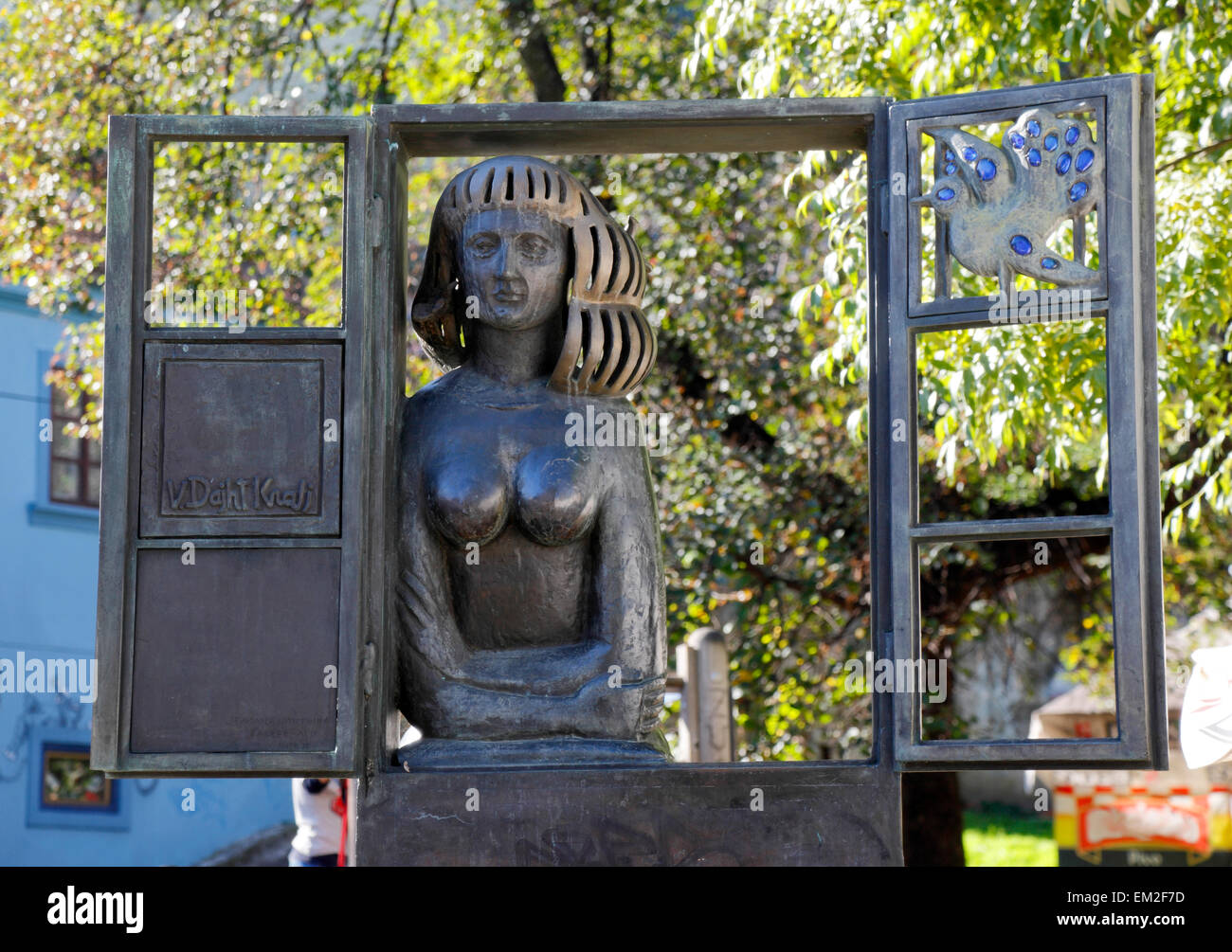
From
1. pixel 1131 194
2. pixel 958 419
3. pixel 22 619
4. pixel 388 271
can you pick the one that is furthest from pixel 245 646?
pixel 22 619

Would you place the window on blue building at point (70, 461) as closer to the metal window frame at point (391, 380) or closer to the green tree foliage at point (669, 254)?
the green tree foliage at point (669, 254)

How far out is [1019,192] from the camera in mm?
4344

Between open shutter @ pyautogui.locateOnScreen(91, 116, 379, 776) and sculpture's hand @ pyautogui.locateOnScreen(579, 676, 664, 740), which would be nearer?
open shutter @ pyautogui.locateOnScreen(91, 116, 379, 776)

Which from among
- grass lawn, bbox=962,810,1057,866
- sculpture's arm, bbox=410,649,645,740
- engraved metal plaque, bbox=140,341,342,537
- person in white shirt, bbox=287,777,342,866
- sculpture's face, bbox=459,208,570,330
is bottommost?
grass lawn, bbox=962,810,1057,866

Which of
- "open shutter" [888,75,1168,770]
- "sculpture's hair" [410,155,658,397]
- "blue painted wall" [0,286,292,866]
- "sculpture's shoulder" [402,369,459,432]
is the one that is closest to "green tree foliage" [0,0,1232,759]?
"blue painted wall" [0,286,292,866]

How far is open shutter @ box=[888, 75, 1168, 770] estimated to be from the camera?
4.12 meters

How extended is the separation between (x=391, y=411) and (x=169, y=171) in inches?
265

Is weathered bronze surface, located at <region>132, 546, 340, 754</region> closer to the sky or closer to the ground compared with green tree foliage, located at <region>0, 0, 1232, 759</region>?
closer to the ground

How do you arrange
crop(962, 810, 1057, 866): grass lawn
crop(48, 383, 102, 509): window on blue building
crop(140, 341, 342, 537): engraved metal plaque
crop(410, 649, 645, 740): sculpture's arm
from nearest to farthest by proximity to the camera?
crop(140, 341, 342, 537): engraved metal plaque
crop(410, 649, 645, 740): sculpture's arm
crop(48, 383, 102, 509): window on blue building
crop(962, 810, 1057, 866): grass lawn

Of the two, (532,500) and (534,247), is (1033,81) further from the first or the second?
(532,500)

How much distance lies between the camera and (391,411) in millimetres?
4555

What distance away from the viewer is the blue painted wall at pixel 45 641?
44.4ft

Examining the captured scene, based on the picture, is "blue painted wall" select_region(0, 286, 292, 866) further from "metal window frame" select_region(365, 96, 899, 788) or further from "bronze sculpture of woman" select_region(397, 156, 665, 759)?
"metal window frame" select_region(365, 96, 899, 788)

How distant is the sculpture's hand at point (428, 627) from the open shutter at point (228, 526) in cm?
27
